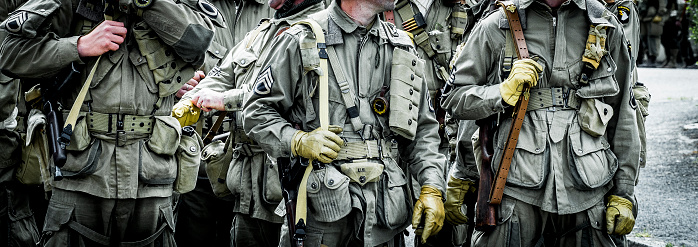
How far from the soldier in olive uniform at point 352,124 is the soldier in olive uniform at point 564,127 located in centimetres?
53

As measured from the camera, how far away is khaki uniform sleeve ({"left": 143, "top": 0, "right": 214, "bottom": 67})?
4.84 m

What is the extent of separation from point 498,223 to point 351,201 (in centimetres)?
99

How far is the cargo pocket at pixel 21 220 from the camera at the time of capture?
634cm

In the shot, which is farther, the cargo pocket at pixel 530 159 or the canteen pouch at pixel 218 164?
the canteen pouch at pixel 218 164

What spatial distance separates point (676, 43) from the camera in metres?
20.3

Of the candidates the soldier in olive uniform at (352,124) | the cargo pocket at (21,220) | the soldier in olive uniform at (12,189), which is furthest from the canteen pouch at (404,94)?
the cargo pocket at (21,220)

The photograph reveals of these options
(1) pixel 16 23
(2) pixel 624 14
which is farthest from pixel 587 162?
(1) pixel 16 23

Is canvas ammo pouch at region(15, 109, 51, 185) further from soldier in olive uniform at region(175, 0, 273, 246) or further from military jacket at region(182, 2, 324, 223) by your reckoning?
soldier in olive uniform at region(175, 0, 273, 246)

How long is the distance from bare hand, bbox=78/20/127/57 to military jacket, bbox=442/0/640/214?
1989 mm

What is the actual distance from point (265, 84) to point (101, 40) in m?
1.07

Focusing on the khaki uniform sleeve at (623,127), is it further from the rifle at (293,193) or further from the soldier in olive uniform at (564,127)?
the rifle at (293,193)

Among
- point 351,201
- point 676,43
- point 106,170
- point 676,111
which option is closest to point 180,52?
point 106,170

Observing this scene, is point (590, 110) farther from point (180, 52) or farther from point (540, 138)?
point (180, 52)

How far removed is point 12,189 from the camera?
20.9 ft
